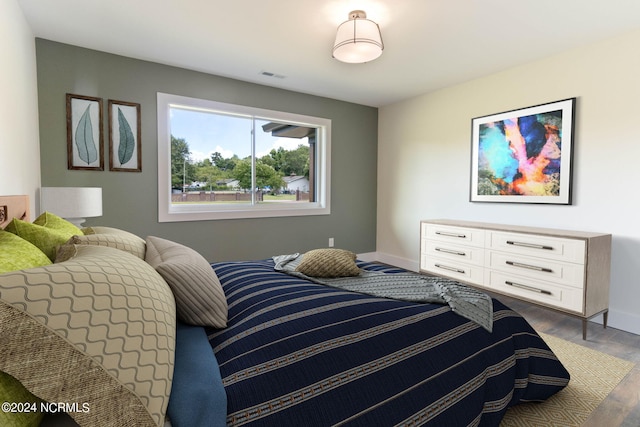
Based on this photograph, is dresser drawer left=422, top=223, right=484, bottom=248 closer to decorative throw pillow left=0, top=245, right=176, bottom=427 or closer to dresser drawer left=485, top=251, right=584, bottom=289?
dresser drawer left=485, top=251, right=584, bottom=289

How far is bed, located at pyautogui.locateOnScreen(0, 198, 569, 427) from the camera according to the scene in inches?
34.8

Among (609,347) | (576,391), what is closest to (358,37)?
(576,391)

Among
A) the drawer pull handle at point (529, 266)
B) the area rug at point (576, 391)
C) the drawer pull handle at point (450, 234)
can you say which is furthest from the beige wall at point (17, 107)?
the drawer pull handle at point (529, 266)

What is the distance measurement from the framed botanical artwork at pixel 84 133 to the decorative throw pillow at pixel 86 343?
2917 mm

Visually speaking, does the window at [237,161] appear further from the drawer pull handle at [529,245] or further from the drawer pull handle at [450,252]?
the drawer pull handle at [529,245]

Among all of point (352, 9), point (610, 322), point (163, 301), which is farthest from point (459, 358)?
point (610, 322)

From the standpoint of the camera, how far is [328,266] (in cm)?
190

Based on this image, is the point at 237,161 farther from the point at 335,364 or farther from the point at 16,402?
the point at 16,402

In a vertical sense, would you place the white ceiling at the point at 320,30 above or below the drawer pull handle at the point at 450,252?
above

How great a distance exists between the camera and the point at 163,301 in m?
0.92

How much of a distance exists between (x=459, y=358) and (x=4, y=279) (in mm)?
1411

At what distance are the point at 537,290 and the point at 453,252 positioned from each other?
85 centimetres

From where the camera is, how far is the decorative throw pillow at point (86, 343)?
592 mm

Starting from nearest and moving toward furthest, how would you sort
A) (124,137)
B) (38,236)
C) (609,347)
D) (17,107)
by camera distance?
(38,236), (17,107), (609,347), (124,137)
